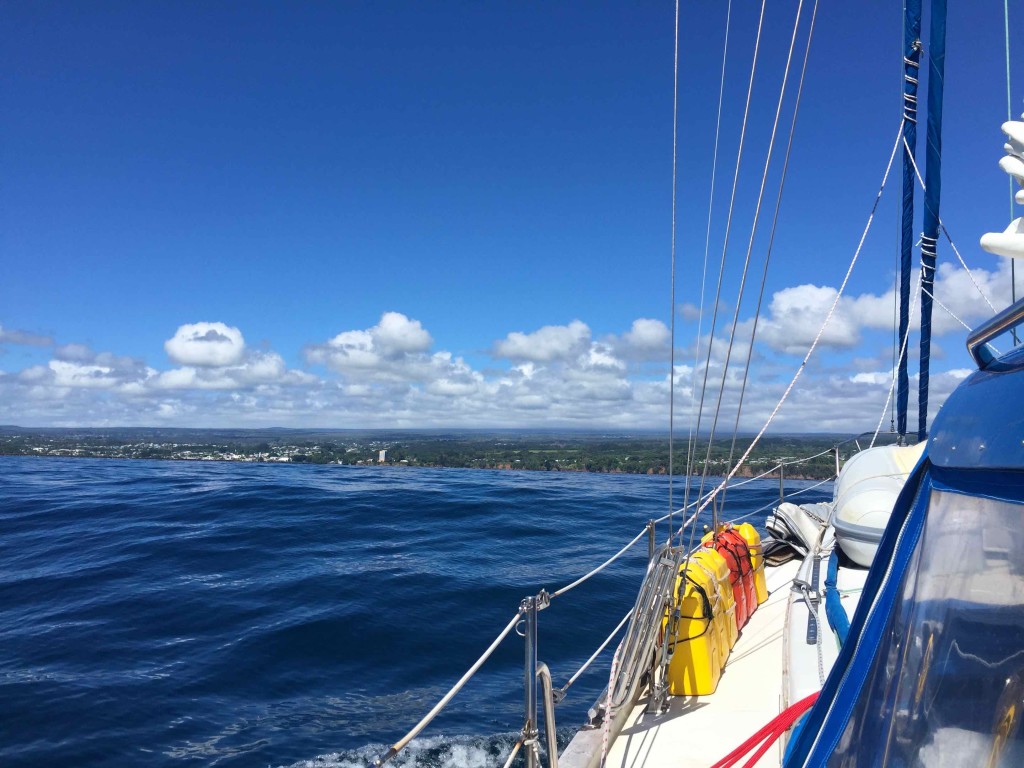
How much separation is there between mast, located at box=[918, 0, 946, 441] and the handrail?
8.72m

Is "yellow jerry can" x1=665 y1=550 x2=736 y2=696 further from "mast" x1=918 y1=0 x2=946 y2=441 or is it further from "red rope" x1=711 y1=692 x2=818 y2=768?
"mast" x1=918 y1=0 x2=946 y2=441

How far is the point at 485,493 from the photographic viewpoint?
70.9ft

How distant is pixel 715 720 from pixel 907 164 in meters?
9.91

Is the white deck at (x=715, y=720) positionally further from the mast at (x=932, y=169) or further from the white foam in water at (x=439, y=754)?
the mast at (x=932, y=169)

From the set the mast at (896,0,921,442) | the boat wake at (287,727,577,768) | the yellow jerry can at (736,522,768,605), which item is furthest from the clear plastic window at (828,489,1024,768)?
the mast at (896,0,921,442)

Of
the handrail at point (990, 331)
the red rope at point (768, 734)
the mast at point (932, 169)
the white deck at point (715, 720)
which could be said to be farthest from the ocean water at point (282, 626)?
the mast at point (932, 169)

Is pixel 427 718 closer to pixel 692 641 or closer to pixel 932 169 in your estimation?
pixel 692 641

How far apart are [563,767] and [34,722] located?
561 cm

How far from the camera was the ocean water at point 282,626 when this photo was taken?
611cm


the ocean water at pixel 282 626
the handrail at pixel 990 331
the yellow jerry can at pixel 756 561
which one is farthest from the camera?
the yellow jerry can at pixel 756 561

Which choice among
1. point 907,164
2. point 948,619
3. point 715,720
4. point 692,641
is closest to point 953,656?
point 948,619

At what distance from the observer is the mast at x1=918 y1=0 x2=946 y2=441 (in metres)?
9.22

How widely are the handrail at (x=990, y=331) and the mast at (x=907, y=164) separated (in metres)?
8.46

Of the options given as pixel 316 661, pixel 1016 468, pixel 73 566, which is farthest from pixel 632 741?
pixel 73 566
